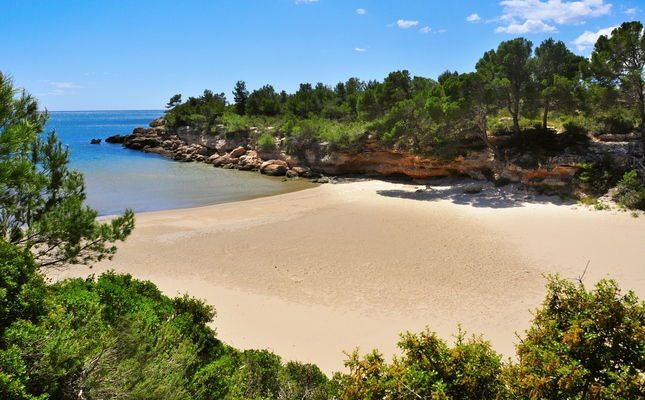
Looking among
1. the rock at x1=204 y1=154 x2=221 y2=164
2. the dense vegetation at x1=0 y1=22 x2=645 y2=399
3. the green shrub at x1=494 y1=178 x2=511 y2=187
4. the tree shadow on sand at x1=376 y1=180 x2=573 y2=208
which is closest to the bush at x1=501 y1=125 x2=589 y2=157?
the green shrub at x1=494 y1=178 x2=511 y2=187

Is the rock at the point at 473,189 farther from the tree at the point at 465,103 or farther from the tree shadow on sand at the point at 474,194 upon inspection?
the tree at the point at 465,103

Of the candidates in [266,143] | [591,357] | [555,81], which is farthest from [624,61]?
[266,143]

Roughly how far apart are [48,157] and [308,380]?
7.08 metres

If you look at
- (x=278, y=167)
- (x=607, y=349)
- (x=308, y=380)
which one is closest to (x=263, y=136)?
(x=278, y=167)

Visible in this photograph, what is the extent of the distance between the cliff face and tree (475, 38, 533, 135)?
364cm

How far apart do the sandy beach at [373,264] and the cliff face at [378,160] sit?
1.81 m

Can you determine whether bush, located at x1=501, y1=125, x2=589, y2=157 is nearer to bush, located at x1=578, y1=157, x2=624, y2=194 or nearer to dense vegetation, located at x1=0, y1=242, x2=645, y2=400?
bush, located at x1=578, y1=157, x2=624, y2=194

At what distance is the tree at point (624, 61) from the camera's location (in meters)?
20.2

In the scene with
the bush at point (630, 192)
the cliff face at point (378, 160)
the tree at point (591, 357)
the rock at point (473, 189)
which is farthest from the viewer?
the rock at point (473, 189)

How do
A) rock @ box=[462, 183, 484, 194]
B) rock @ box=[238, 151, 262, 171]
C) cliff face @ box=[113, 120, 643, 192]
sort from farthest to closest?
rock @ box=[238, 151, 262, 171] → rock @ box=[462, 183, 484, 194] → cliff face @ box=[113, 120, 643, 192]

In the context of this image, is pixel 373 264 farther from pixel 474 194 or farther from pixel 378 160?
pixel 378 160

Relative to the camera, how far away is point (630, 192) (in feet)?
63.6

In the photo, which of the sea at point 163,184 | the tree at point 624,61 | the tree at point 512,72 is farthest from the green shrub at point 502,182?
the sea at point 163,184

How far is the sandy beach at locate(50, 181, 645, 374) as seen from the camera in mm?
10742
